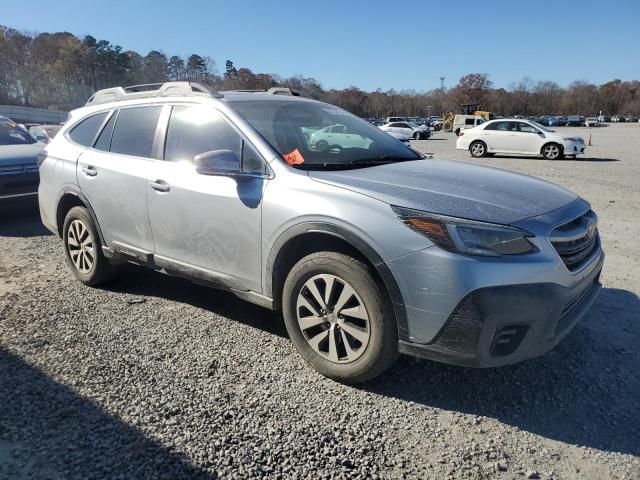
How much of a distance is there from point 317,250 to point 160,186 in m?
1.44

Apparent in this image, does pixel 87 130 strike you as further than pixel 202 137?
Result: Yes

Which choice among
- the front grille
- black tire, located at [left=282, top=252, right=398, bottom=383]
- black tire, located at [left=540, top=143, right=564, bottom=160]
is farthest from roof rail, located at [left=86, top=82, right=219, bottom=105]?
black tire, located at [left=540, top=143, right=564, bottom=160]

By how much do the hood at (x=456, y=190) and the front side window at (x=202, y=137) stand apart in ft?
1.78

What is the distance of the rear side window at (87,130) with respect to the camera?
4.62m

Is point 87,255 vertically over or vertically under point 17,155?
under

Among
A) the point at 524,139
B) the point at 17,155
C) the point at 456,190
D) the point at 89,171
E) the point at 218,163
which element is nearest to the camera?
the point at 456,190

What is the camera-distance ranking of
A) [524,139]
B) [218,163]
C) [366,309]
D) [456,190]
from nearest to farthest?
[366,309]
[456,190]
[218,163]
[524,139]

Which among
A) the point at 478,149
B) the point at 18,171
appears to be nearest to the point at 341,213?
the point at 18,171

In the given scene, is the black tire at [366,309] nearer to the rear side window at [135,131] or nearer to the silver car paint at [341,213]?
the silver car paint at [341,213]

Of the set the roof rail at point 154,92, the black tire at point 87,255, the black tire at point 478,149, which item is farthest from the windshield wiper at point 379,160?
the black tire at point 478,149

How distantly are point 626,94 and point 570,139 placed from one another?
136 meters

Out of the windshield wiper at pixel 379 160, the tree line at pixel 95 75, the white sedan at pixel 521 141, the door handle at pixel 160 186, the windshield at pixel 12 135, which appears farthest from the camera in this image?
the tree line at pixel 95 75

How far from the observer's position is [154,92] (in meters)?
4.14

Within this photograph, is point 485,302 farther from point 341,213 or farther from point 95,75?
point 95,75
